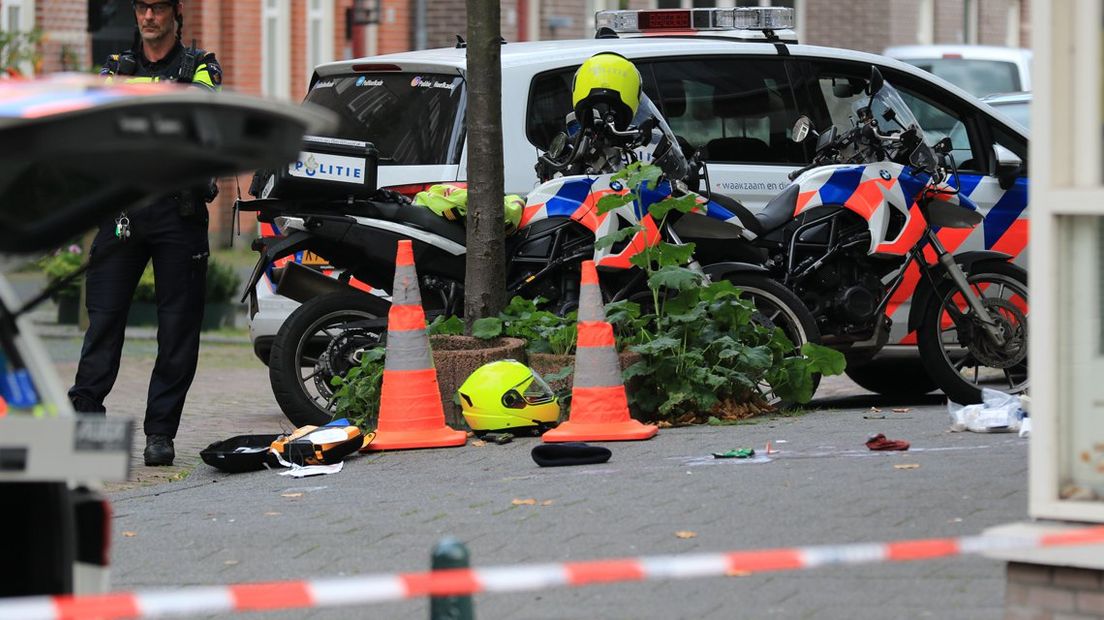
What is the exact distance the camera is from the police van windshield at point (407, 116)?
377 inches

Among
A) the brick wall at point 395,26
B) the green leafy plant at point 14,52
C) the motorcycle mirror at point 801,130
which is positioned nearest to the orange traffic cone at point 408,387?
the motorcycle mirror at point 801,130

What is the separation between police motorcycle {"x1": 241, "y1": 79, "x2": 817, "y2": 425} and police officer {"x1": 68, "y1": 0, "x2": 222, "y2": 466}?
0.49 metres

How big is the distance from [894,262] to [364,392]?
2757 millimetres

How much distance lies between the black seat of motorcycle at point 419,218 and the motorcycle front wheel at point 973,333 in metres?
2.23

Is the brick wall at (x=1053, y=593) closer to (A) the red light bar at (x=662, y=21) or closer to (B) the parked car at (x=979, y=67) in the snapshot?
(A) the red light bar at (x=662, y=21)

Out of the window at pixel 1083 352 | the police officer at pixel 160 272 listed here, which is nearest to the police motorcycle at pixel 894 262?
the police officer at pixel 160 272

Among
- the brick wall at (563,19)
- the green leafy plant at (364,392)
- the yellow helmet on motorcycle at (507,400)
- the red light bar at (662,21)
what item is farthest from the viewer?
the brick wall at (563,19)

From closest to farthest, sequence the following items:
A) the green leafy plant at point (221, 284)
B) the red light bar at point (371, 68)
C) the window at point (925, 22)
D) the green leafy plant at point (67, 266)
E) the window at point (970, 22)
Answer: the red light bar at point (371, 68) → the green leafy plant at point (67, 266) → the green leafy plant at point (221, 284) → the window at point (925, 22) → the window at point (970, 22)

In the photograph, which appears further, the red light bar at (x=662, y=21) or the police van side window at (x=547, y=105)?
the red light bar at (x=662, y=21)

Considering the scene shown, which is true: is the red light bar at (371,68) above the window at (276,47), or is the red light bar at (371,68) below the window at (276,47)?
below

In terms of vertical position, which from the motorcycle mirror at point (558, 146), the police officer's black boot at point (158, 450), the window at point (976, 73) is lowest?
the police officer's black boot at point (158, 450)

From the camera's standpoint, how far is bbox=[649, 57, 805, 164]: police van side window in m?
10.2

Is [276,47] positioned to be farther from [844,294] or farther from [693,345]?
[693,345]

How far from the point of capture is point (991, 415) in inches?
324
